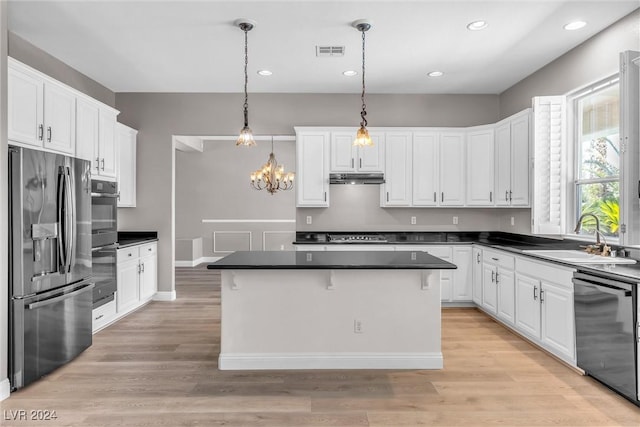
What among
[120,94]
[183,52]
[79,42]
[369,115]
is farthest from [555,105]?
[120,94]

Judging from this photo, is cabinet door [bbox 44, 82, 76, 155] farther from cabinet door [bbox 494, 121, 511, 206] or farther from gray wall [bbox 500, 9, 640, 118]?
gray wall [bbox 500, 9, 640, 118]

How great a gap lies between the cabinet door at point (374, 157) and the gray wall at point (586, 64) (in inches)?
71.8

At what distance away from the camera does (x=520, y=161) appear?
4.43 metres

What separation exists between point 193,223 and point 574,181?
7.71 meters

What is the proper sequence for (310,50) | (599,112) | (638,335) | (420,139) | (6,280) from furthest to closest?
(420,139)
(310,50)
(599,112)
(6,280)
(638,335)

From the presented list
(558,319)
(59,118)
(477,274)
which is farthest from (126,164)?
(558,319)

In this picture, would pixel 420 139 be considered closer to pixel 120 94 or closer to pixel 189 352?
pixel 189 352

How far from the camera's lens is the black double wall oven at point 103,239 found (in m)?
3.93

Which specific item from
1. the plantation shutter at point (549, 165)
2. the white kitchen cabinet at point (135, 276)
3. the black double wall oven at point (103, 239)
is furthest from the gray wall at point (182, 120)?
the plantation shutter at point (549, 165)

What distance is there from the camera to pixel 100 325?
13.4 ft

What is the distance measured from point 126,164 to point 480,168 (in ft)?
15.6

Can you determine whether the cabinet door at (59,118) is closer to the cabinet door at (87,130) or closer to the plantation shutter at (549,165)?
the cabinet door at (87,130)

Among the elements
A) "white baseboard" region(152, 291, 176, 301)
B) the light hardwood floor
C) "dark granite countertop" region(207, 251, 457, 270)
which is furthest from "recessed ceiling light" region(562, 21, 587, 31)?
"white baseboard" region(152, 291, 176, 301)

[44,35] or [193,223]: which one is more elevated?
[44,35]
